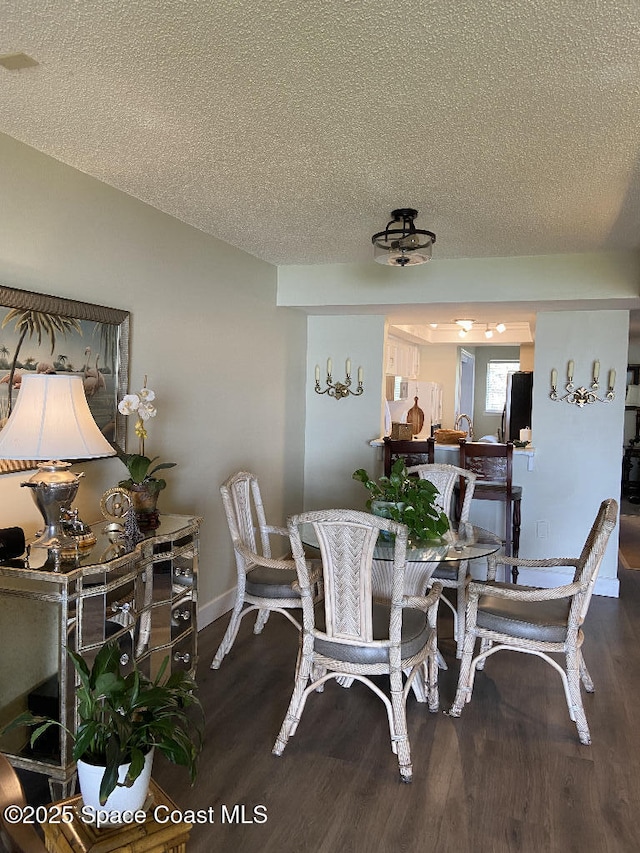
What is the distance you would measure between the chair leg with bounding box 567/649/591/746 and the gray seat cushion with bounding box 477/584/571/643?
104 millimetres

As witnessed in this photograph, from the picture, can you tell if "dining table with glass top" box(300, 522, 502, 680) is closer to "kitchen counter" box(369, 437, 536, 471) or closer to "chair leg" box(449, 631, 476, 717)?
"chair leg" box(449, 631, 476, 717)

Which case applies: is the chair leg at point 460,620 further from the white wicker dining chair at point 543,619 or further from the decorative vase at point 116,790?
the decorative vase at point 116,790

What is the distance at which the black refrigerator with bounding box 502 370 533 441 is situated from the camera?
7121 millimetres

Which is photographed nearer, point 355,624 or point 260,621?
point 355,624

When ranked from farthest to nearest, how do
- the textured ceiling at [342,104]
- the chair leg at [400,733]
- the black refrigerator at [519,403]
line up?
the black refrigerator at [519,403] < the chair leg at [400,733] < the textured ceiling at [342,104]

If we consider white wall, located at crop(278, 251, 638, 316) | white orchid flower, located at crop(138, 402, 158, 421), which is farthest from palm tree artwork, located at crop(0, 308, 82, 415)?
white wall, located at crop(278, 251, 638, 316)

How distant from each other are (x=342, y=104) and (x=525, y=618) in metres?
2.23

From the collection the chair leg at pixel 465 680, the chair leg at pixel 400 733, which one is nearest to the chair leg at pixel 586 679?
the chair leg at pixel 465 680

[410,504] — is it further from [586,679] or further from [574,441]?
[574,441]

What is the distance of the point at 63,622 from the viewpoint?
83.8 inches

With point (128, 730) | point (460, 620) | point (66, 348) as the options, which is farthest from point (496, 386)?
point (128, 730)

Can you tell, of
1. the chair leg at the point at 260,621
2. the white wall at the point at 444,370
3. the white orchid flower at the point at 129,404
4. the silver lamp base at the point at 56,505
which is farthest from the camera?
the white wall at the point at 444,370

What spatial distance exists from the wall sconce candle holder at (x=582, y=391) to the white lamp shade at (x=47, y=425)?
12.1 ft

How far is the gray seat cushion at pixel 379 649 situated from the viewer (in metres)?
2.51
